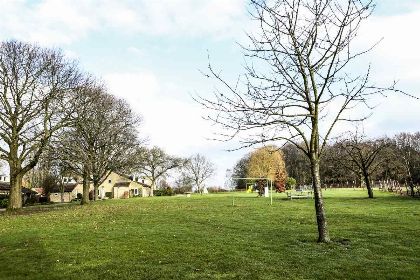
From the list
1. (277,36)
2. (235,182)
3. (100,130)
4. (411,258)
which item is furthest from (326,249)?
(235,182)

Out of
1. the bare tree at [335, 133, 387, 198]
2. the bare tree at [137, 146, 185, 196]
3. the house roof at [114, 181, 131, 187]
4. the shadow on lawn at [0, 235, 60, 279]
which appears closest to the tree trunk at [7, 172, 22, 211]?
the shadow on lawn at [0, 235, 60, 279]

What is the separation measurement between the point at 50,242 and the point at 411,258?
12.2m

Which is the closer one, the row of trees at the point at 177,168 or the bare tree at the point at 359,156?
the bare tree at the point at 359,156

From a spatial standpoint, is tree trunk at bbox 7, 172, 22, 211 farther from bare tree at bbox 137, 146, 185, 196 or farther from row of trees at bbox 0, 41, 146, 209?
bare tree at bbox 137, 146, 185, 196

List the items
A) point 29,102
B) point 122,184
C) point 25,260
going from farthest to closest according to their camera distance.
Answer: point 122,184, point 29,102, point 25,260

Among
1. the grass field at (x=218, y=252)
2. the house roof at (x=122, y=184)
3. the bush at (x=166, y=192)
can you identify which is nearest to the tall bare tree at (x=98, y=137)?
the grass field at (x=218, y=252)

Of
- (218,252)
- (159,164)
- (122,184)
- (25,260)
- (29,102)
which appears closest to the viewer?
(25,260)

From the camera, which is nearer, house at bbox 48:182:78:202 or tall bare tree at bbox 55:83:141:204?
tall bare tree at bbox 55:83:141:204

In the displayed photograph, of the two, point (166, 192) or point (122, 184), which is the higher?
point (122, 184)

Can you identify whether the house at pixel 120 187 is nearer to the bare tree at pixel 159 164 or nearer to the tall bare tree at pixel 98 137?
the bare tree at pixel 159 164

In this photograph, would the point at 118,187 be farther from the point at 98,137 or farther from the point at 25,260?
the point at 25,260

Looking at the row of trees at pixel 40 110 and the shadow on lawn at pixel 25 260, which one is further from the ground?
the row of trees at pixel 40 110

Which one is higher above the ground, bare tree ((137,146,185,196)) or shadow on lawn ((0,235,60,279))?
bare tree ((137,146,185,196))

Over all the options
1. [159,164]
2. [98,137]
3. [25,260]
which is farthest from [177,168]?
[25,260]
